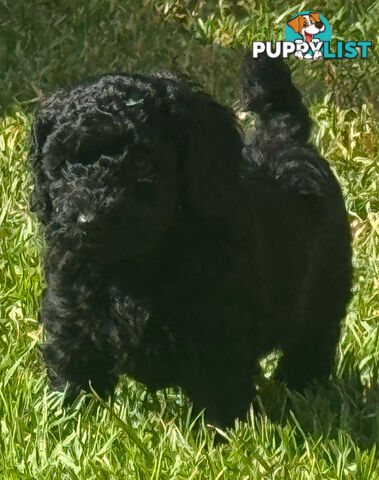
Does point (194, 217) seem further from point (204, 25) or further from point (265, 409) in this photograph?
point (204, 25)

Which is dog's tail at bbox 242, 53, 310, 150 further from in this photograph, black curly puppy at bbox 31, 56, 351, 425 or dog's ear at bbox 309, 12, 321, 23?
dog's ear at bbox 309, 12, 321, 23

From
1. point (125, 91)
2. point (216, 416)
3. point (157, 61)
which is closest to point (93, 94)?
point (125, 91)

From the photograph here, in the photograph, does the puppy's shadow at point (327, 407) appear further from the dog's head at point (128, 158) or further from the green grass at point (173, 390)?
the dog's head at point (128, 158)

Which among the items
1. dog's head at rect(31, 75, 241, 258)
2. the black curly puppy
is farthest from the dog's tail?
dog's head at rect(31, 75, 241, 258)

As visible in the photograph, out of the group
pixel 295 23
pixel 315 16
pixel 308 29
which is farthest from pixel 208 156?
pixel 308 29

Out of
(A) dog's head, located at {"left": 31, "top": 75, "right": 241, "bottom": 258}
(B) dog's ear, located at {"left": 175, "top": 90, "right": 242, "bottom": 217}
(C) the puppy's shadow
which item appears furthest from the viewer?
(C) the puppy's shadow

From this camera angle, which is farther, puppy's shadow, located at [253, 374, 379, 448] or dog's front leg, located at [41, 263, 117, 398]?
puppy's shadow, located at [253, 374, 379, 448]
